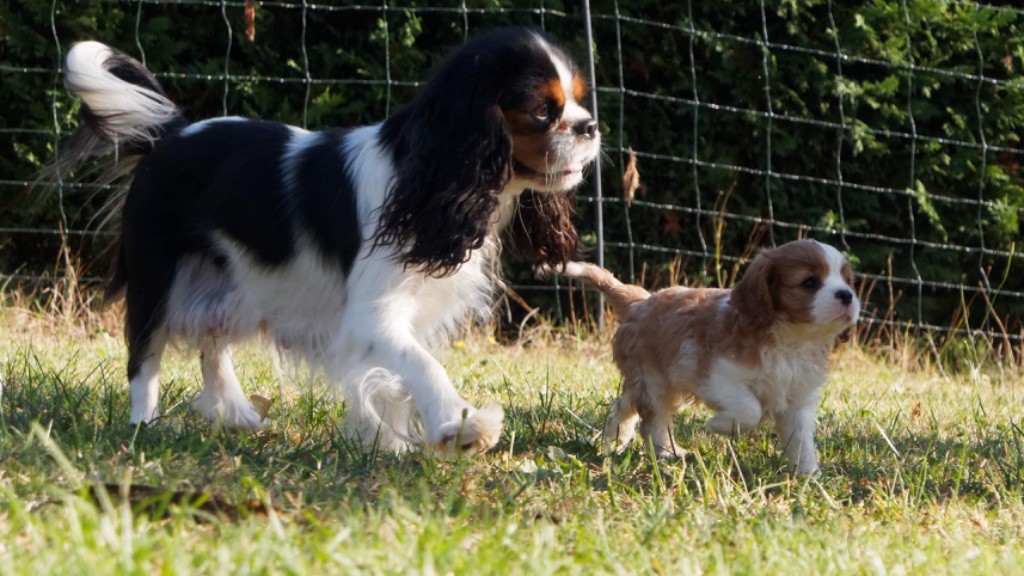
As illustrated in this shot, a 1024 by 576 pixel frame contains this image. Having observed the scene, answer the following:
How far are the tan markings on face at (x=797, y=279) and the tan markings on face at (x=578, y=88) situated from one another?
77cm

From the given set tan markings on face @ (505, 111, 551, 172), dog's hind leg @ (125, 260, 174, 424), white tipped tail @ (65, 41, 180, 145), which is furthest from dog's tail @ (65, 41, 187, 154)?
tan markings on face @ (505, 111, 551, 172)

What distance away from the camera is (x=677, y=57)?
7.72 meters

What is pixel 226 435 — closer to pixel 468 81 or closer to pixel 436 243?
pixel 436 243

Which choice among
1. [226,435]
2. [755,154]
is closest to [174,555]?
[226,435]

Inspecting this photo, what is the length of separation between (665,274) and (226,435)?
451cm

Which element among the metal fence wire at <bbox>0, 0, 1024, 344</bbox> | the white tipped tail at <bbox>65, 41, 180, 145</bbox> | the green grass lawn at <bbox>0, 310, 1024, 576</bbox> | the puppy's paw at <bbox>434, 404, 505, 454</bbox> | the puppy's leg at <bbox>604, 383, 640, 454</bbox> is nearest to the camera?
the green grass lawn at <bbox>0, 310, 1024, 576</bbox>

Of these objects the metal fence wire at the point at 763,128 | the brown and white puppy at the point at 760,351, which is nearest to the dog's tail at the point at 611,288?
the brown and white puppy at the point at 760,351

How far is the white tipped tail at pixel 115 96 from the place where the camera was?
4496 millimetres

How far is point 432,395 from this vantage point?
3574mm

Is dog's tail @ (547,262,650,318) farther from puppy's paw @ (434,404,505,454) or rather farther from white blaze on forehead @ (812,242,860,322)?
puppy's paw @ (434,404,505,454)

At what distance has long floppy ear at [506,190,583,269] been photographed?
14.1 feet

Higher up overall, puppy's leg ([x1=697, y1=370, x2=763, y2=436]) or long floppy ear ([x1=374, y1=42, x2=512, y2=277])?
long floppy ear ([x1=374, y1=42, x2=512, y2=277])

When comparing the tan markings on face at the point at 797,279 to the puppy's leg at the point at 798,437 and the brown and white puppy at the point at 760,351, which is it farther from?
the puppy's leg at the point at 798,437

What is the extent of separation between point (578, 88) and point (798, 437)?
47.6 inches
